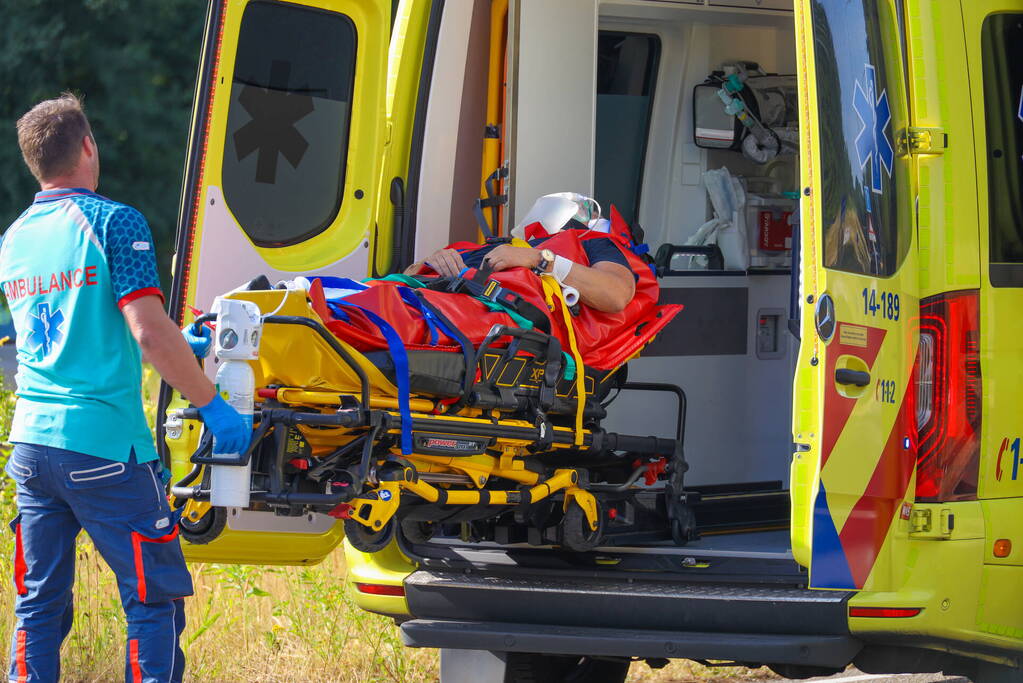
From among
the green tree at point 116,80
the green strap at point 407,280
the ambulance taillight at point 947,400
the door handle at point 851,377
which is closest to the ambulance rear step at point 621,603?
the ambulance taillight at point 947,400

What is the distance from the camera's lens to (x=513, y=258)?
4.87 metres

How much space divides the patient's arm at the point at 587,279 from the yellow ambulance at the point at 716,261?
512 millimetres

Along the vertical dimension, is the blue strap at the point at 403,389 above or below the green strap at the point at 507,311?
below

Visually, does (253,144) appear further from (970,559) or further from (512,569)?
(970,559)

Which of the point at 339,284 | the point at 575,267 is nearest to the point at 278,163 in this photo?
the point at 339,284

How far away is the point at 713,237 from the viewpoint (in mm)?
6277

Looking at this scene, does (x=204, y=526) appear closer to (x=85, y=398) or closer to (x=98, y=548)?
(x=98, y=548)

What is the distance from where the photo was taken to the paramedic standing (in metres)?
4.02

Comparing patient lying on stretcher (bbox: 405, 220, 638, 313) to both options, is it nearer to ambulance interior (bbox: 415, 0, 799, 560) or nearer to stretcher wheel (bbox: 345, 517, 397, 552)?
ambulance interior (bbox: 415, 0, 799, 560)

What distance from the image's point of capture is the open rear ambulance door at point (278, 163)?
488 centimetres

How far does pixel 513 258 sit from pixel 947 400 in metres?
1.40

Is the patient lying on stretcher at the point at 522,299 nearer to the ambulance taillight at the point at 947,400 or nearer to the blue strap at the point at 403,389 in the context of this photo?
the blue strap at the point at 403,389

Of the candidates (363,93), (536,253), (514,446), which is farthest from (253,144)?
(514,446)

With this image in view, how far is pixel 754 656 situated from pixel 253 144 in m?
2.32
